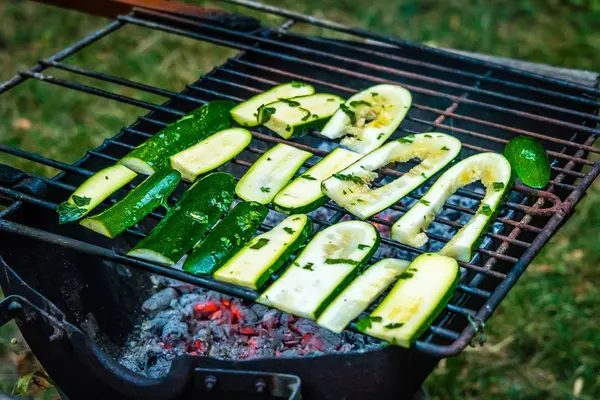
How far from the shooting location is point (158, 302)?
10.3ft

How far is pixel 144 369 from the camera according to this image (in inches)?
113

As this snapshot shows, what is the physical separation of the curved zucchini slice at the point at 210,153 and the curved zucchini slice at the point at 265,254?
46cm

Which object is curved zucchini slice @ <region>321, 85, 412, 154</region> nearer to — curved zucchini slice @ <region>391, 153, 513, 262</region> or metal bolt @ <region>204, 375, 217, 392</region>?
curved zucchini slice @ <region>391, 153, 513, 262</region>

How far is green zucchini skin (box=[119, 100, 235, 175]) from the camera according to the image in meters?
2.93

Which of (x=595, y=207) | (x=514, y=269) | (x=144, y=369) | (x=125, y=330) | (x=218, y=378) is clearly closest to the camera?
(x=218, y=378)

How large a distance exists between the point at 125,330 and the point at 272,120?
3.30 feet

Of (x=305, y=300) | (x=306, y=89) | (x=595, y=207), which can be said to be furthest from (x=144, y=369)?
(x=595, y=207)

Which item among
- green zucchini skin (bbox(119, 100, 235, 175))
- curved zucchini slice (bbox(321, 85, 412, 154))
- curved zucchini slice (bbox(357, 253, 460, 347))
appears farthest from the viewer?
curved zucchini slice (bbox(321, 85, 412, 154))

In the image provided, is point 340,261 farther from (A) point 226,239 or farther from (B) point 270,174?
(B) point 270,174

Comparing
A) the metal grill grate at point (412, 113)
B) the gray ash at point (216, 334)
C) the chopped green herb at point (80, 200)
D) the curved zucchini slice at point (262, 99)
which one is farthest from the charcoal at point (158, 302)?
the curved zucchini slice at point (262, 99)

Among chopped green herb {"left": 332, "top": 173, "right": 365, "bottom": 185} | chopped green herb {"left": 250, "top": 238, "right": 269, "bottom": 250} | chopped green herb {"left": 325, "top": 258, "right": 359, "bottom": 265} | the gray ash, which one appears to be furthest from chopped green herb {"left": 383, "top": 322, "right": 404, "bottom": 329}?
chopped green herb {"left": 332, "top": 173, "right": 365, "bottom": 185}

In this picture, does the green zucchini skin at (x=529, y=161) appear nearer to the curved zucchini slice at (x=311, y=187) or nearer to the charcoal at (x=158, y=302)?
the curved zucchini slice at (x=311, y=187)

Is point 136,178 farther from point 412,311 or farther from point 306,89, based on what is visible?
point 412,311

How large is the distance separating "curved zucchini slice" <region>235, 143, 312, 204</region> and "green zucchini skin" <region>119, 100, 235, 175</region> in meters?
0.30
